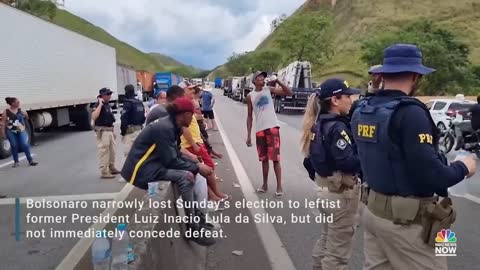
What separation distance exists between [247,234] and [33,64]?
1290cm

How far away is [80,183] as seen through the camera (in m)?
9.55

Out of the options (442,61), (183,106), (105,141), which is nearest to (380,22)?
(442,61)

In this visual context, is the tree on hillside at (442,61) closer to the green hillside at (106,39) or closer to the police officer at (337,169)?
the police officer at (337,169)

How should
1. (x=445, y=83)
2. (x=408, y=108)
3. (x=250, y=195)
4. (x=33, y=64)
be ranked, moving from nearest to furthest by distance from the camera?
(x=408, y=108) → (x=250, y=195) → (x=33, y=64) → (x=445, y=83)

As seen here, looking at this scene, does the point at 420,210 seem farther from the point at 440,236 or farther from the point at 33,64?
the point at 33,64

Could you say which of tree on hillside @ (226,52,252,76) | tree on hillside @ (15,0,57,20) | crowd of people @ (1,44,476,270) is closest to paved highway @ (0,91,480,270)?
crowd of people @ (1,44,476,270)

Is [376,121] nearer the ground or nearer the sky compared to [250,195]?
nearer the sky

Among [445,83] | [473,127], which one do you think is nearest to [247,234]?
[473,127]

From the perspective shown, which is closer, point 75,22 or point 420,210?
point 420,210

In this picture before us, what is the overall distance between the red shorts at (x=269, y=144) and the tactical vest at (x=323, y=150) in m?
3.56

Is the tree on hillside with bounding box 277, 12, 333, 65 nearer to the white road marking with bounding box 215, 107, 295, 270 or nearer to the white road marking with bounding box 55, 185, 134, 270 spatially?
the white road marking with bounding box 215, 107, 295, 270

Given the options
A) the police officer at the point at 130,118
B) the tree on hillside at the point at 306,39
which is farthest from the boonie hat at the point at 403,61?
the tree on hillside at the point at 306,39

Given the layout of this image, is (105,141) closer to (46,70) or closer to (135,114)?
(135,114)

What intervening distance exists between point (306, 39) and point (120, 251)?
59.1 meters
